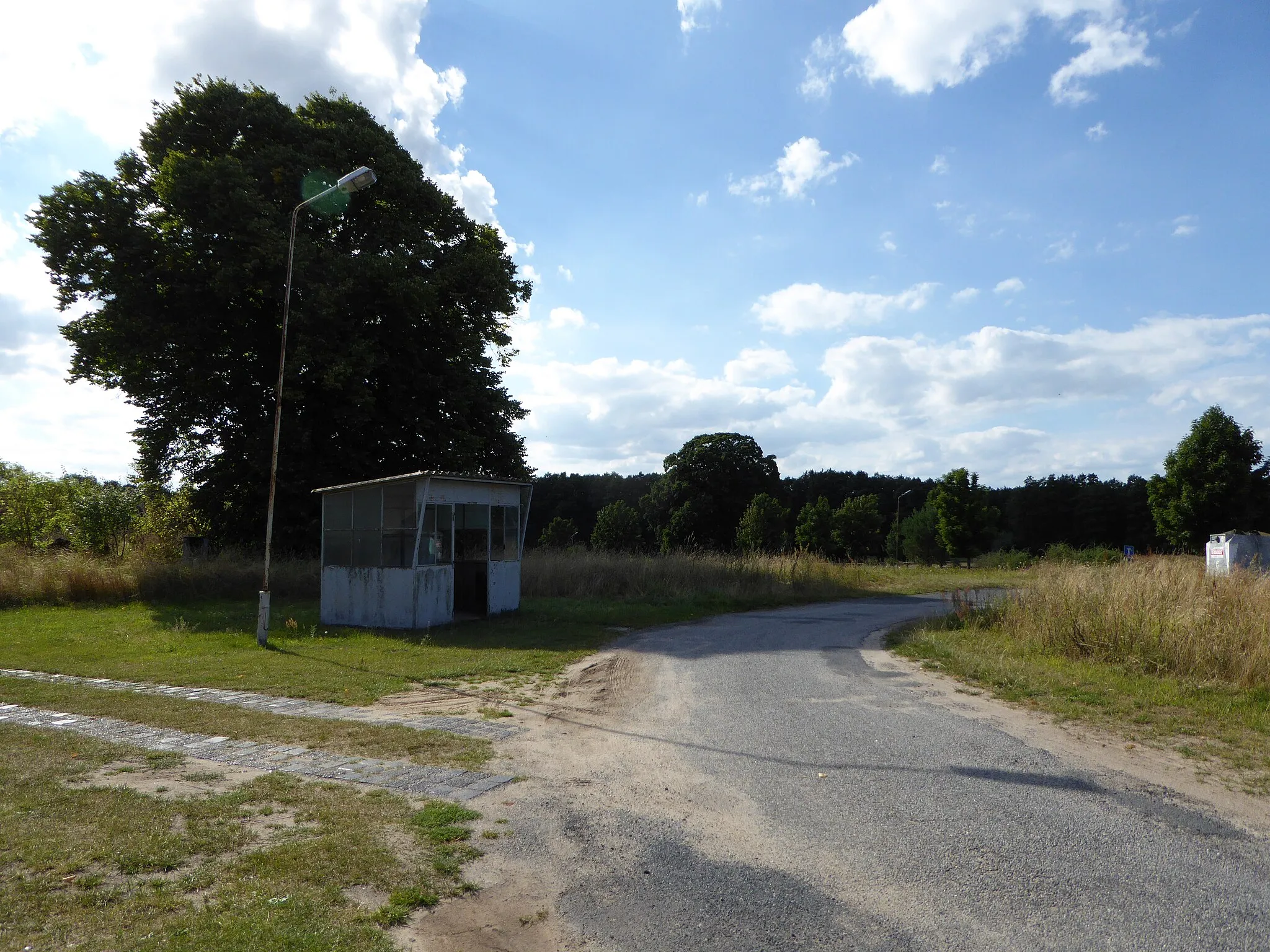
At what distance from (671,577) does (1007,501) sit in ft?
263

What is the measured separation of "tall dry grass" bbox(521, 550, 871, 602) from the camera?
78.5ft

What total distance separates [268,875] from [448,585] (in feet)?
42.6

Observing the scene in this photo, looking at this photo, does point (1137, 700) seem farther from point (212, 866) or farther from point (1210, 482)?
point (1210, 482)

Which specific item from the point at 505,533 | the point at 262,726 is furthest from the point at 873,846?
the point at 505,533

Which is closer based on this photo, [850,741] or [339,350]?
[850,741]

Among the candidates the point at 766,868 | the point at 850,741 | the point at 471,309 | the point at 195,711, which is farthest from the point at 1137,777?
the point at 471,309

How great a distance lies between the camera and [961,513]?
50281mm

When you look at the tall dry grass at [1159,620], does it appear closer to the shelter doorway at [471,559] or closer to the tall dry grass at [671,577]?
the tall dry grass at [671,577]

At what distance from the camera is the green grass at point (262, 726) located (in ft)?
23.0

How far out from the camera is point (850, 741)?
7.43 meters

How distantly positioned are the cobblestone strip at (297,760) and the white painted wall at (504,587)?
10.3 m

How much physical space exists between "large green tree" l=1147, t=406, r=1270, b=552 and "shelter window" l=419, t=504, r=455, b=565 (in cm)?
3969

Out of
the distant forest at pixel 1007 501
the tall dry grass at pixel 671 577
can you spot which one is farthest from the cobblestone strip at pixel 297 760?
the distant forest at pixel 1007 501

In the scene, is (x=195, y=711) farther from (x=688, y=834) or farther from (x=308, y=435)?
(x=308, y=435)
